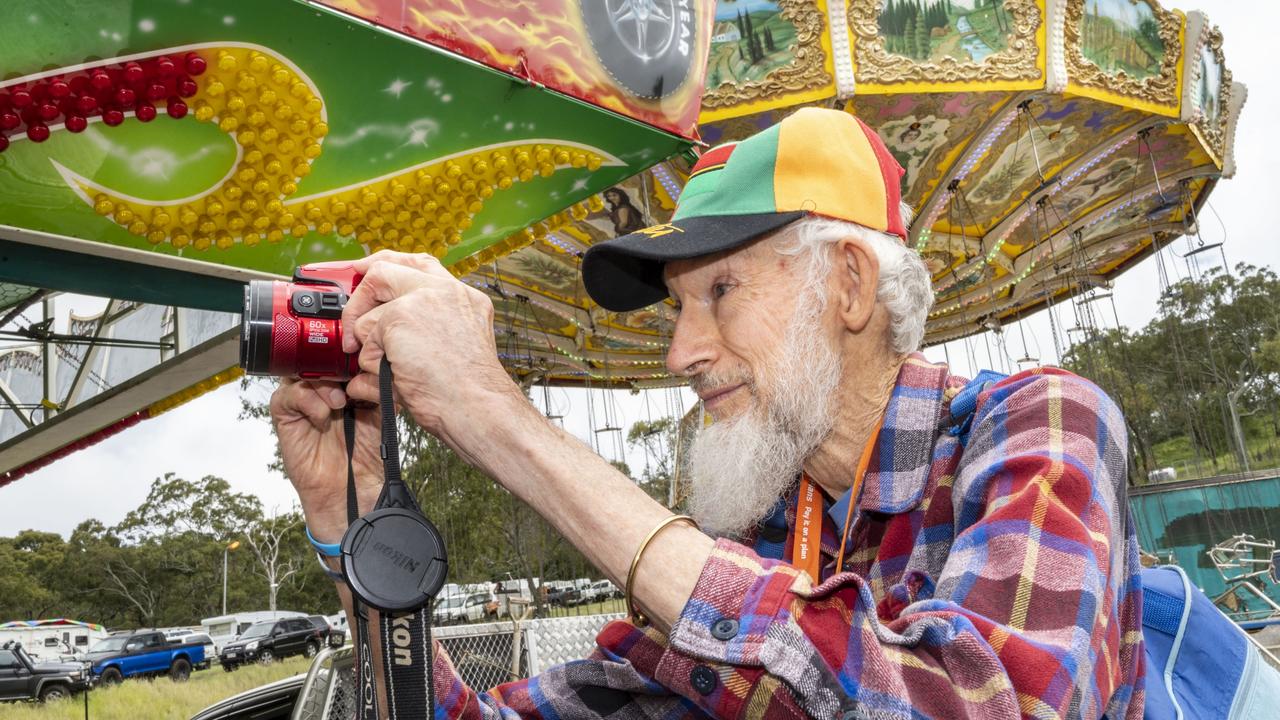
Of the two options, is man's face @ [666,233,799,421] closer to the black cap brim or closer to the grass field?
the black cap brim

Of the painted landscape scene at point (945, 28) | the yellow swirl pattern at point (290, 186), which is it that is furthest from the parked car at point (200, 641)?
the yellow swirl pattern at point (290, 186)

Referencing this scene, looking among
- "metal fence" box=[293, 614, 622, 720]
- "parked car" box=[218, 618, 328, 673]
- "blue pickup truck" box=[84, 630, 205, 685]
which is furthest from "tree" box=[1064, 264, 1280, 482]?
"metal fence" box=[293, 614, 622, 720]

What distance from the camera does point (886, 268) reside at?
1543 mm

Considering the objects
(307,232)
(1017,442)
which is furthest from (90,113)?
(1017,442)

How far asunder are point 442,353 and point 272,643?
26.5 m

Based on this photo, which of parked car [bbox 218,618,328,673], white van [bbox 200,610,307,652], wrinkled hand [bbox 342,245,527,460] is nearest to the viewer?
wrinkled hand [bbox 342,245,527,460]

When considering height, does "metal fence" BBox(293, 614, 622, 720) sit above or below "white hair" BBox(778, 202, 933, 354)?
below

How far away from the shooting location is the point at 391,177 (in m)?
4.17

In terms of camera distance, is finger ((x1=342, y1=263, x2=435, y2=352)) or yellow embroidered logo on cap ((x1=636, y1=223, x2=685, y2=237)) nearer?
finger ((x1=342, y1=263, x2=435, y2=352))

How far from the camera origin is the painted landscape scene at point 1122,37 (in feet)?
32.2

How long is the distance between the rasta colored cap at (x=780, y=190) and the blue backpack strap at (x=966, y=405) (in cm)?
33

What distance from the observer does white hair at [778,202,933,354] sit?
Result: 1509 mm

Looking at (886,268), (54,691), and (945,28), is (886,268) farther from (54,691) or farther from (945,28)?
(54,691)

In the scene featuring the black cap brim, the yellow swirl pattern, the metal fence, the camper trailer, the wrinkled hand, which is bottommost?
the camper trailer
